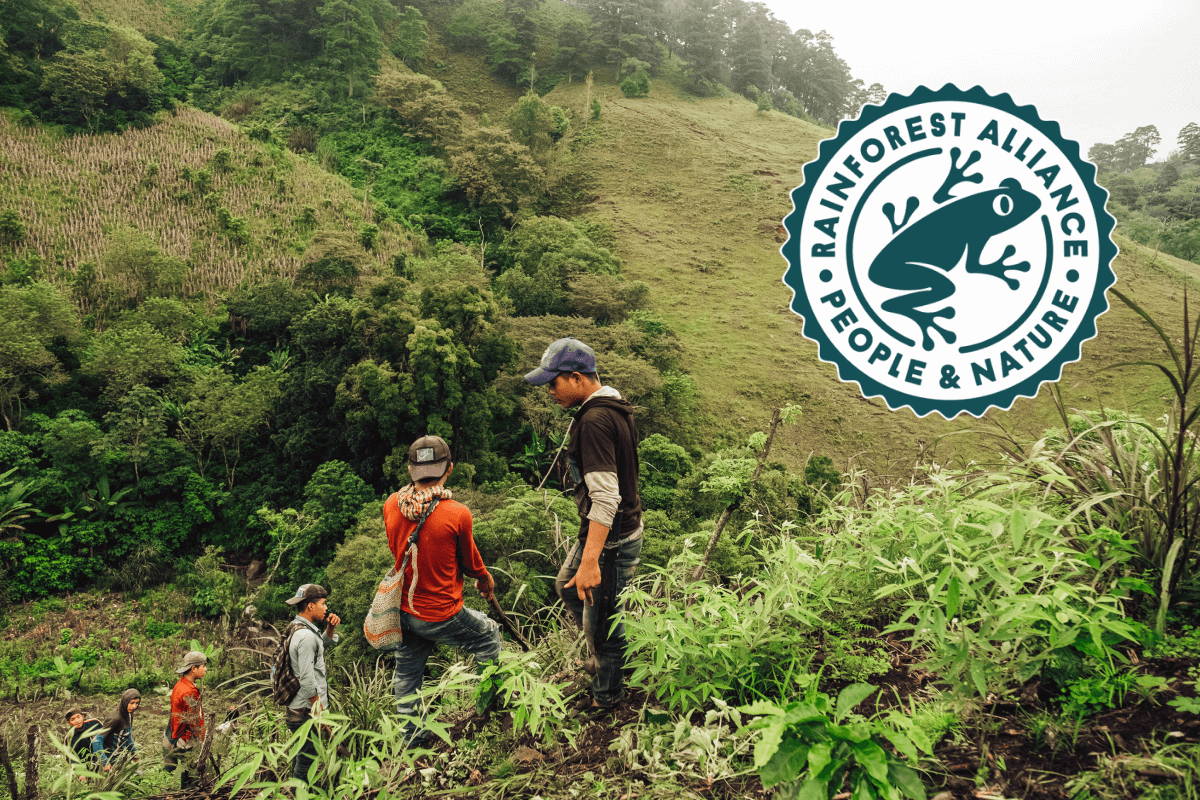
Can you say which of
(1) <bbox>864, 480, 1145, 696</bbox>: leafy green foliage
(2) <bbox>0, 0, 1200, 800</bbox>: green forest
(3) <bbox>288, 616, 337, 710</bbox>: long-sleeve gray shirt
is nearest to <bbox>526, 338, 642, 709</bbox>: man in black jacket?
(2) <bbox>0, 0, 1200, 800</bbox>: green forest

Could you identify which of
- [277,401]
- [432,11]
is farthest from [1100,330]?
[432,11]

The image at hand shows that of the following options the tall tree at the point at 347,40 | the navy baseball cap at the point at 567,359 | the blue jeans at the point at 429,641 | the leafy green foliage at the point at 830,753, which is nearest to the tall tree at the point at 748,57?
the tall tree at the point at 347,40

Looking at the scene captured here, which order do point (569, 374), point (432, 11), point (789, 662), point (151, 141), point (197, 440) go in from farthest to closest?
point (432, 11) < point (151, 141) < point (197, 440) < point (569, 374) < point (789, 662)

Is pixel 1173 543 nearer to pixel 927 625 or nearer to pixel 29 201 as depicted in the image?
pixel 927 625

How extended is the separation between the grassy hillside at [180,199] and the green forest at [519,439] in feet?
0.42

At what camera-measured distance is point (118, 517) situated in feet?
39.3

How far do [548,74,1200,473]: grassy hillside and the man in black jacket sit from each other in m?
5.65

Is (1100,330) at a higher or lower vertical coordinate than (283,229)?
higher

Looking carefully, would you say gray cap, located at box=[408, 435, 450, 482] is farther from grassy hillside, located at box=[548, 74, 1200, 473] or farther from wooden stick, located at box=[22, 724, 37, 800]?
grassy hillside, located at box=[548, 74, 1200, 473]

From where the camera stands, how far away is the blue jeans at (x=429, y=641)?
275cm

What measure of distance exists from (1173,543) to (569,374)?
2.00m

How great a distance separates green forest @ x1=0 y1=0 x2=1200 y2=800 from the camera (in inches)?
69.8

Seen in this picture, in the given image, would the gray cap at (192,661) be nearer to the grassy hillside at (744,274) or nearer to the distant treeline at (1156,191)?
the grassy hillside at (744,274)

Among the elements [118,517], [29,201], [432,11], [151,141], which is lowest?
[118,517]
